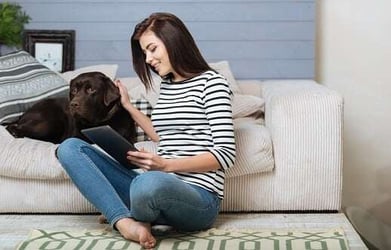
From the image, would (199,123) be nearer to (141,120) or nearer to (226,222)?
(141,120)

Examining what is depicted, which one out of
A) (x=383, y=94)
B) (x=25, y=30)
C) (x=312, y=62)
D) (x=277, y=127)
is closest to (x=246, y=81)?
(x=312, y=62)

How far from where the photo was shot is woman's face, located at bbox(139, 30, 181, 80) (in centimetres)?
205

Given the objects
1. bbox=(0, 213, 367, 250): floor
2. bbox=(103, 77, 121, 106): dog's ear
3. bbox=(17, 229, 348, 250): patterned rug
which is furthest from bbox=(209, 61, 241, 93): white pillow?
bbox=(17, 229, 348, 250): patterned rug

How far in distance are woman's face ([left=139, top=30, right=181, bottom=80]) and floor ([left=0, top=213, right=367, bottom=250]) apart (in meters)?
0.57

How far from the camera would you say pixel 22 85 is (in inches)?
114

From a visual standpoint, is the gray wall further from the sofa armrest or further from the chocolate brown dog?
the sofa armrest

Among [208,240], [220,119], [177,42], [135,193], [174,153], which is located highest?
[177,42]

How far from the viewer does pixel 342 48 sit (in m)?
3.35

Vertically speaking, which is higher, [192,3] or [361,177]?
[192,3]

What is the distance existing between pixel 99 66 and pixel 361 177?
4.63 feet

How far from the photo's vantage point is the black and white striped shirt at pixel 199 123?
6.60 feet

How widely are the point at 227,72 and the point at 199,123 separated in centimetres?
106

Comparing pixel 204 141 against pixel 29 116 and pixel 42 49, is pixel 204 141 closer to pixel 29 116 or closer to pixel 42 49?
pixel 29 116

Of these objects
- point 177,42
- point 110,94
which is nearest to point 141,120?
point 110,94
